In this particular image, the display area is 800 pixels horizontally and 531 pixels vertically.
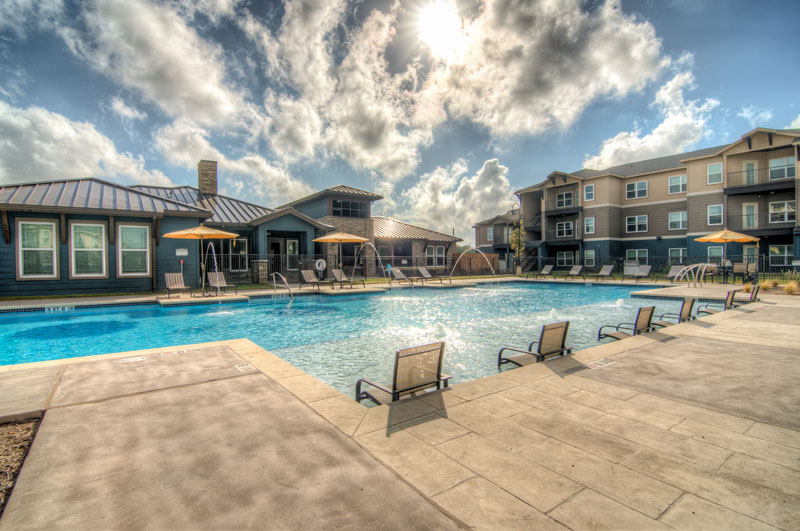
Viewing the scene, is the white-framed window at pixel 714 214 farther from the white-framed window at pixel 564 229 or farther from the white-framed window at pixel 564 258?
the white-framed window at pixel 564 258

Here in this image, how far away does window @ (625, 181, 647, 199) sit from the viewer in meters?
31.5

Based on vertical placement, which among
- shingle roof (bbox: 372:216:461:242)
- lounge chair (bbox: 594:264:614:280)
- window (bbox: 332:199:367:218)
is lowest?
lounge chair (bbox: 594:264:614:280)

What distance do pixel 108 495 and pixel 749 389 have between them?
20.7ft

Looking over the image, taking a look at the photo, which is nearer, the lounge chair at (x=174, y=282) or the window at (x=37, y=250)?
the window at (x=37, y=250)

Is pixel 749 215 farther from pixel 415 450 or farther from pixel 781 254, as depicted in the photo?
pixel 415 450

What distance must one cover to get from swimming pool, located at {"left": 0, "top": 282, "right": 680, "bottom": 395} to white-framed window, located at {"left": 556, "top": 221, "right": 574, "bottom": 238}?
67.2 feet

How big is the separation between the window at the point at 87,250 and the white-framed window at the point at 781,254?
3848 centimetres

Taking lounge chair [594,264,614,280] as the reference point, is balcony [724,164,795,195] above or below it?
above

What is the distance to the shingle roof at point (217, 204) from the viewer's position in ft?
68.6

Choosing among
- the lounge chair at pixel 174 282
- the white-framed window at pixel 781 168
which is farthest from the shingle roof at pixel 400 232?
the white-framed window at pixel 781 168

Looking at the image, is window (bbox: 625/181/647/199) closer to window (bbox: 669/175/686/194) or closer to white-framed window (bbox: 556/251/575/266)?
window (bbox: 669/175/686/194)

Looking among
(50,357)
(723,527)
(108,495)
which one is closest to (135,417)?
(108,495)

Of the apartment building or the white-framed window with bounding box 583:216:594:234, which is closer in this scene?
the apartment building

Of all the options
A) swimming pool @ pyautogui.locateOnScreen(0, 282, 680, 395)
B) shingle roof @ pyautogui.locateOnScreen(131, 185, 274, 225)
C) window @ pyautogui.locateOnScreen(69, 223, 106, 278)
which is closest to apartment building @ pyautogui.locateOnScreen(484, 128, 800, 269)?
swimming pool @ pyautogui.locateOnScreen(0, 282, 680, 395)
